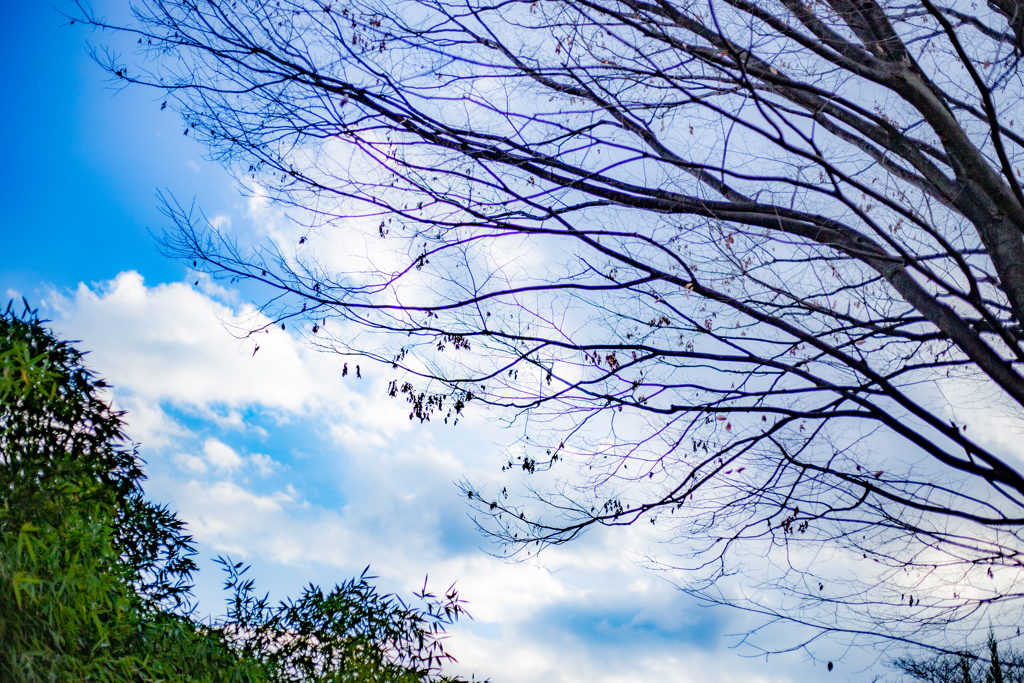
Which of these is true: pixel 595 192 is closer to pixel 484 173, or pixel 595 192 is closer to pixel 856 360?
pixel 484 173

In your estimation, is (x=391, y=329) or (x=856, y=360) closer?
(x=856, y=360)

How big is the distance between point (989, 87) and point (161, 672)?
246 inches

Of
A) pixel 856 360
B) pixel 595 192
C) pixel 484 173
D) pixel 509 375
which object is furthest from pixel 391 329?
pixel 856 360

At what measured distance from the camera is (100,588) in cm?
317

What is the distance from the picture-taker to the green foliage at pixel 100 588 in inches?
118

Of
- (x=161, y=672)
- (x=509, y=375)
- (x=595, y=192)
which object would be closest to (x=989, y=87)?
(x=595, y=192)

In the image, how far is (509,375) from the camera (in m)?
5.52

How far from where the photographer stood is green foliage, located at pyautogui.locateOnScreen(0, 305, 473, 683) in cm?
299

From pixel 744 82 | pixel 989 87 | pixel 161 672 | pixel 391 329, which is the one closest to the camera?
pixel 161 672

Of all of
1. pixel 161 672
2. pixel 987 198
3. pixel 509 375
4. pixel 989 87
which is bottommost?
pixel 161 672

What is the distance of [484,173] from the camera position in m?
5.39

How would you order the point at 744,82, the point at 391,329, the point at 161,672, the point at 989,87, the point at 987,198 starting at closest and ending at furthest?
the point at 161,672
the point at 744,82
the point at 989,87
the point at 987,198
the point at 391,329

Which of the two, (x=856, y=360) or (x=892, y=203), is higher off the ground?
(x=892, y=203)

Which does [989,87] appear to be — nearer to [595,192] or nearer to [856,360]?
[856,360]
